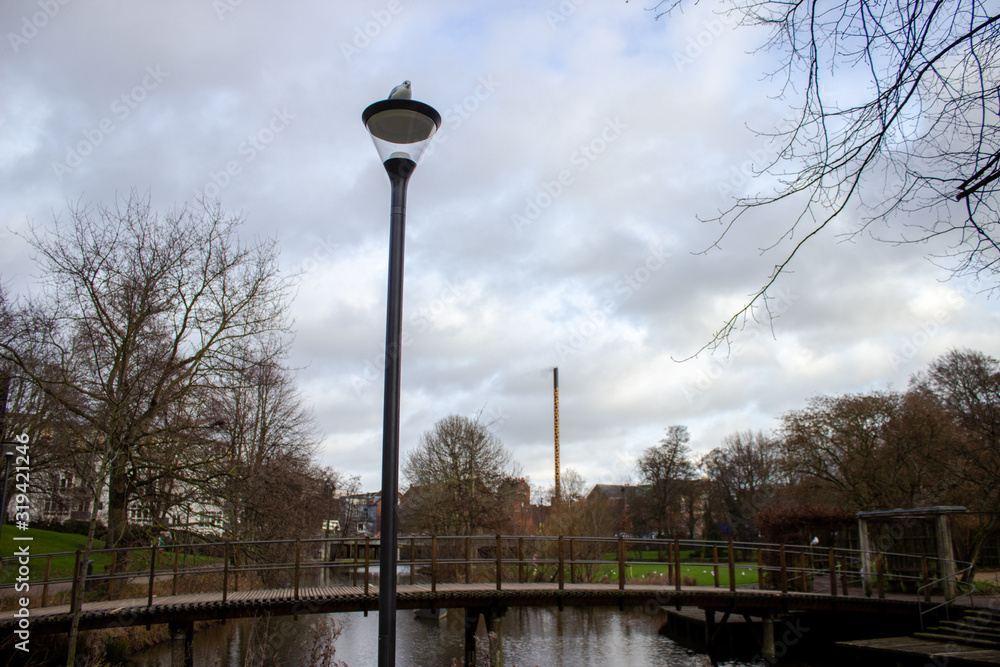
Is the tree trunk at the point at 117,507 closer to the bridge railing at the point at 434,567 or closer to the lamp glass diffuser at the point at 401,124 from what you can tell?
the bridge railing at the point at 434,567

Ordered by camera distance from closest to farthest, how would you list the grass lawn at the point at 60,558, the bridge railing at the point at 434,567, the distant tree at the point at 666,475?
1. the bridge railing at the point at 434,567
2. the grass lawn at the point at 60,558
3. the distant tree at the point at 666,475

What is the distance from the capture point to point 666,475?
4925 cm

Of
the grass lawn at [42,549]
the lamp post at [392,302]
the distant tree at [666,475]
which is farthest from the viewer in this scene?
the distant tree at [666,475]

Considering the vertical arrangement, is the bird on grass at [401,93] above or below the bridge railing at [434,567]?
above

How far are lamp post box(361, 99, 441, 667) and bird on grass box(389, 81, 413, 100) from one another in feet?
0.17

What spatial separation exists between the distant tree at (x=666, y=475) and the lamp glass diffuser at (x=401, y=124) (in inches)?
1904

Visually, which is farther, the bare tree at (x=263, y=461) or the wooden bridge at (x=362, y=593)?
the bare tree at (x=263, y=461)

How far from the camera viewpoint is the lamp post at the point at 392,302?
11.6 ft

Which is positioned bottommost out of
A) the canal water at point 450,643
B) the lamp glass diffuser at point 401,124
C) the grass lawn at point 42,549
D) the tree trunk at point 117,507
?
the canal water at point 450,643

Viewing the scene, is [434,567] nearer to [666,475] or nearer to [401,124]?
[401,124]

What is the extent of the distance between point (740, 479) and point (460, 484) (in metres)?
32.1

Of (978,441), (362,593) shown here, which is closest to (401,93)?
(362,593)

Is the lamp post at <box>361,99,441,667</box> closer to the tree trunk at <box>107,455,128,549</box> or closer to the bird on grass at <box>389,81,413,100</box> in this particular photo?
the bird on grass at <box>389,81,413,100</box>

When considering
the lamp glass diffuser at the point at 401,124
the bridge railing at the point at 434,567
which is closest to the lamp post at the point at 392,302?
the lamp glass diffuser at the point at 401,124
